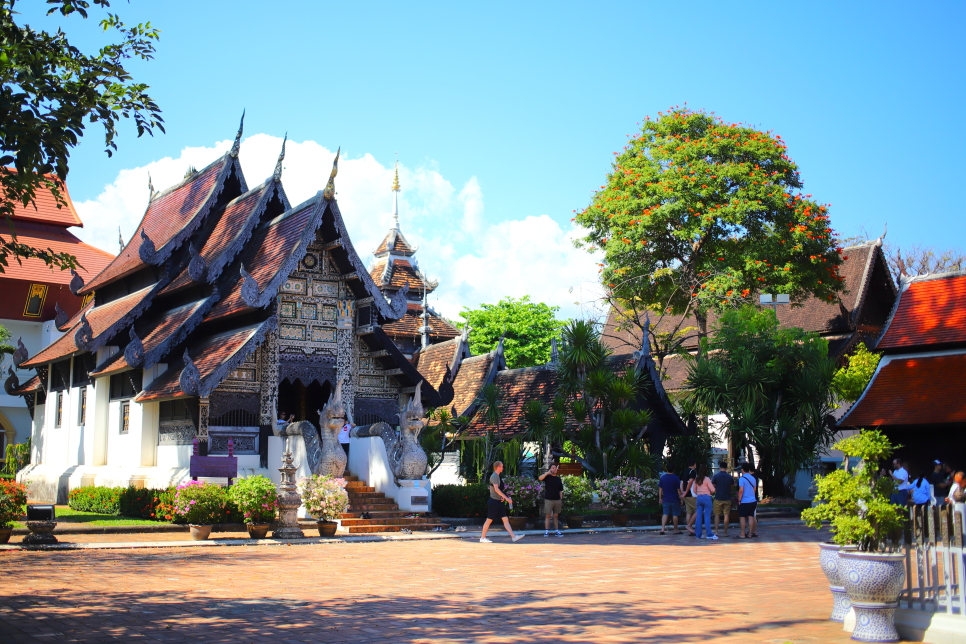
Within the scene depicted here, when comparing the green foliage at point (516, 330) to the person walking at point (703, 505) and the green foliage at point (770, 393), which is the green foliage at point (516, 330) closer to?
the green foliage at point (770, 393)

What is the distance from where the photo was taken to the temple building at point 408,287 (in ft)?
138

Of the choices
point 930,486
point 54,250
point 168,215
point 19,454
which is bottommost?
point 930,486

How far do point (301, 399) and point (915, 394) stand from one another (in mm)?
15321

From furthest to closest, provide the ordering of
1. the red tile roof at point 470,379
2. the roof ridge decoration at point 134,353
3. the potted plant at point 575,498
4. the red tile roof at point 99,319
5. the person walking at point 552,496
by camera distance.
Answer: the red tile roof at point 470,379 → the red tile roof at point 99,319 → the potted plant at point 575,498 → the roof ridge decoration at point 134,353 → the person walking at point 552,496

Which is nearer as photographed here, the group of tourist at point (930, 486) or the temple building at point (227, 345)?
the group of tourist at point (930, 486)

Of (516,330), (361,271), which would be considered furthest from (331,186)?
(516,330)

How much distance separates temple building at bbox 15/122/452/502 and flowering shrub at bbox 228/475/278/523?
2.82 meters

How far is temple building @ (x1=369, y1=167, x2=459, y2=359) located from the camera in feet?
138

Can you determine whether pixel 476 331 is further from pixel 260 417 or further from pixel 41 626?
pixel 41 626

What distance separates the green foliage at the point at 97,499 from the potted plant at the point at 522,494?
8.89 metres

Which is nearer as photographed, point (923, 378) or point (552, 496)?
point (552, 496)

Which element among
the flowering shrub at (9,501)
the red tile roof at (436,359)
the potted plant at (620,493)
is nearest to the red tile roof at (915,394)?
the potted plant at (620,493)

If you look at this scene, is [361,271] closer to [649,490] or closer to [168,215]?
[168,215]

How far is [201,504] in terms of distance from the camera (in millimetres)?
17922
